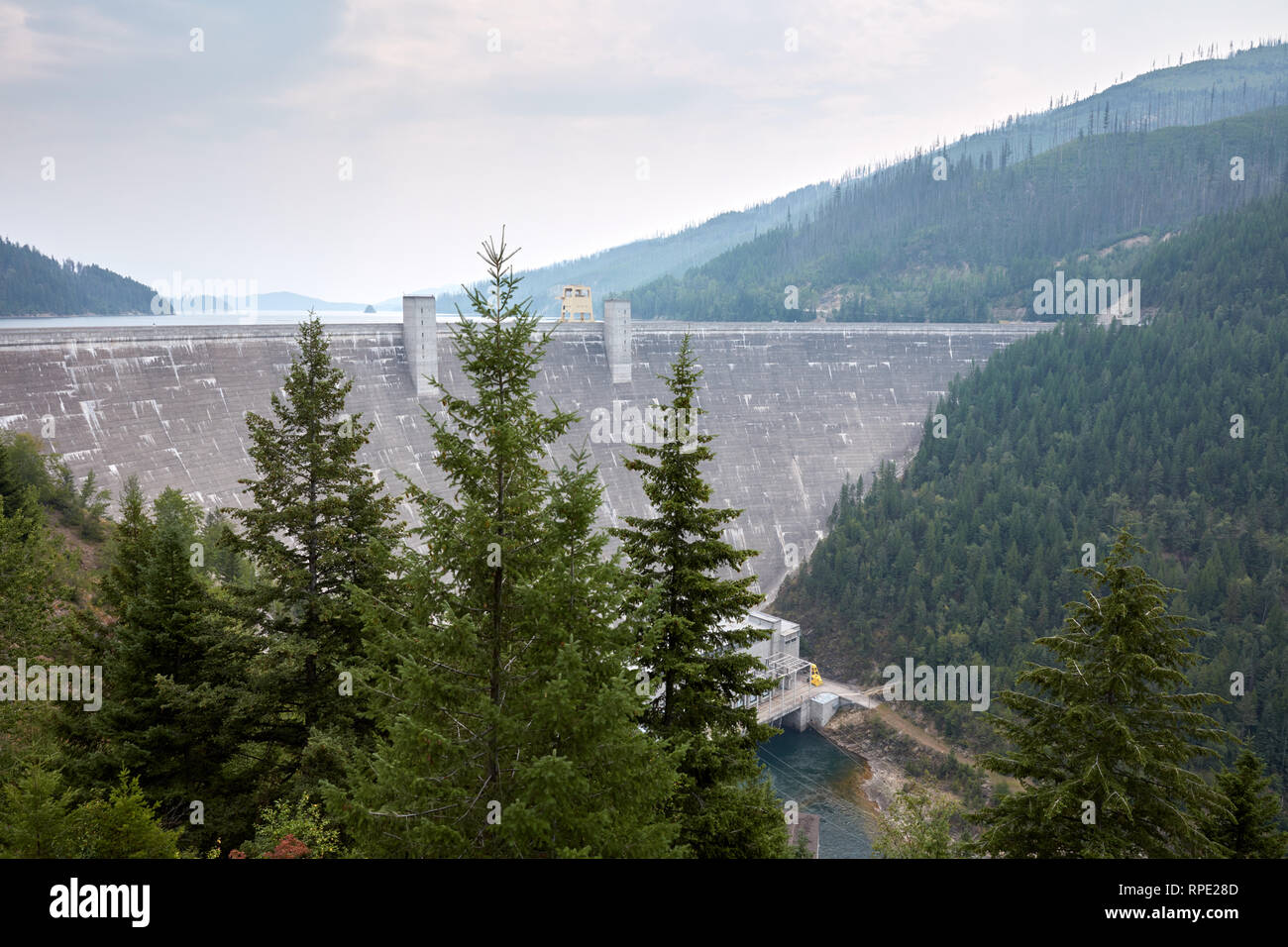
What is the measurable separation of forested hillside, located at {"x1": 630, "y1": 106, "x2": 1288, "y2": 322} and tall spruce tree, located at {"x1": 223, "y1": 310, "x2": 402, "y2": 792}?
3979 inches

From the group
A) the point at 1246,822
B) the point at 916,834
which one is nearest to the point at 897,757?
the point at 916,834

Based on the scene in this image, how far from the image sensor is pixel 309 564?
525 inches

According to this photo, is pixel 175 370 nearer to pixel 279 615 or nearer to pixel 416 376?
pixel 416 376

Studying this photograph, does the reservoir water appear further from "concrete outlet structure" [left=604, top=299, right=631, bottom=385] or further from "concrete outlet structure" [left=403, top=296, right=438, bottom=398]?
"concrete outlet structure" [left=403, top=296, right=438, bottom=398]

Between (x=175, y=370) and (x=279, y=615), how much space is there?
26.0 metres

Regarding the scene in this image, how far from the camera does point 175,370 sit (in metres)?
34.3

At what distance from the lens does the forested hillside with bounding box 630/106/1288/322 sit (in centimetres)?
11144

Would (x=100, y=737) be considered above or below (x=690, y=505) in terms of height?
below

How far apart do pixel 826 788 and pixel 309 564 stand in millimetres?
30209

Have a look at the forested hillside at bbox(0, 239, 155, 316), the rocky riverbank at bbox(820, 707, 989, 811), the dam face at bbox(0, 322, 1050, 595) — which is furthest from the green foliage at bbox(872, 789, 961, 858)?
the forested hillside at bbox(0, 239, 155, 316)

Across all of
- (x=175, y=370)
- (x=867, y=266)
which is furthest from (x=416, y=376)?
(x=867, y=266)

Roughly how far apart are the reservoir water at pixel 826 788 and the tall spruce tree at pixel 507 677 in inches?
983

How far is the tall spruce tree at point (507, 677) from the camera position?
750 centimetres

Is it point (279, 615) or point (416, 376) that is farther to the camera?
point (416, 376)
